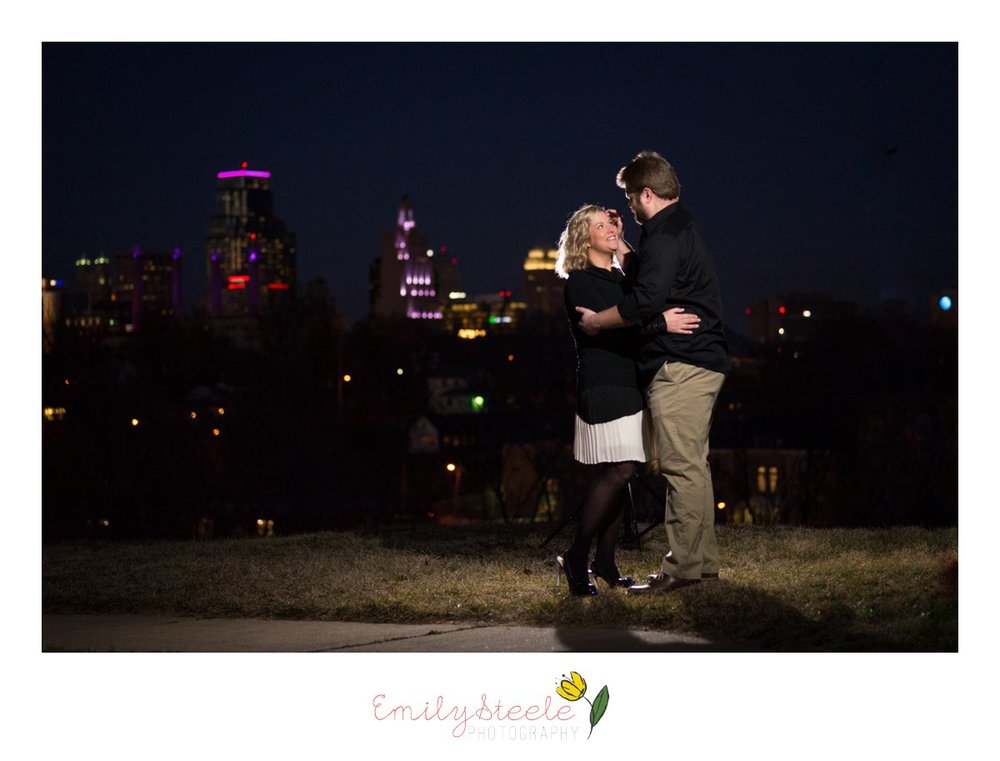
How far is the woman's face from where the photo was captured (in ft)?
19.5

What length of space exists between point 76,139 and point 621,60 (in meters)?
15.5

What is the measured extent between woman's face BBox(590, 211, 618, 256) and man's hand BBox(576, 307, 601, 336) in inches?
12.7

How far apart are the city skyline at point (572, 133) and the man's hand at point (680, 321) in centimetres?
1583

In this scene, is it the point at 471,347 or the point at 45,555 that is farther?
the point at 471,347

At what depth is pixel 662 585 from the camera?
19.0ft

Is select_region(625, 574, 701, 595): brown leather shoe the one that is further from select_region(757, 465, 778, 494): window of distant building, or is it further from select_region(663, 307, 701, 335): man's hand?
select_region(757, 465, 778, 494): window of distant building

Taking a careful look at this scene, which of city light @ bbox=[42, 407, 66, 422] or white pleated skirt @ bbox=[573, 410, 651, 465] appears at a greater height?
white pleated skirt @ bbox=[573, 410, 651, 465]

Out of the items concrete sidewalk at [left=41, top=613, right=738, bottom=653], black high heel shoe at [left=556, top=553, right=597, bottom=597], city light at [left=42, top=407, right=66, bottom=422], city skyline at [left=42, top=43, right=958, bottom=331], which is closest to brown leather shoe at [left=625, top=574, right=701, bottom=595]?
black high heel shoe at [left=556, top=553, right=597, bottom=597]

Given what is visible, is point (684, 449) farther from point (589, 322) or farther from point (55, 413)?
point (55, 413)

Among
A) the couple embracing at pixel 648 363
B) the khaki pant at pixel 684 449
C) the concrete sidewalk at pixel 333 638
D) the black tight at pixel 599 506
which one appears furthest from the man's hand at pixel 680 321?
the concrete sidewalk at pixel 333 638
